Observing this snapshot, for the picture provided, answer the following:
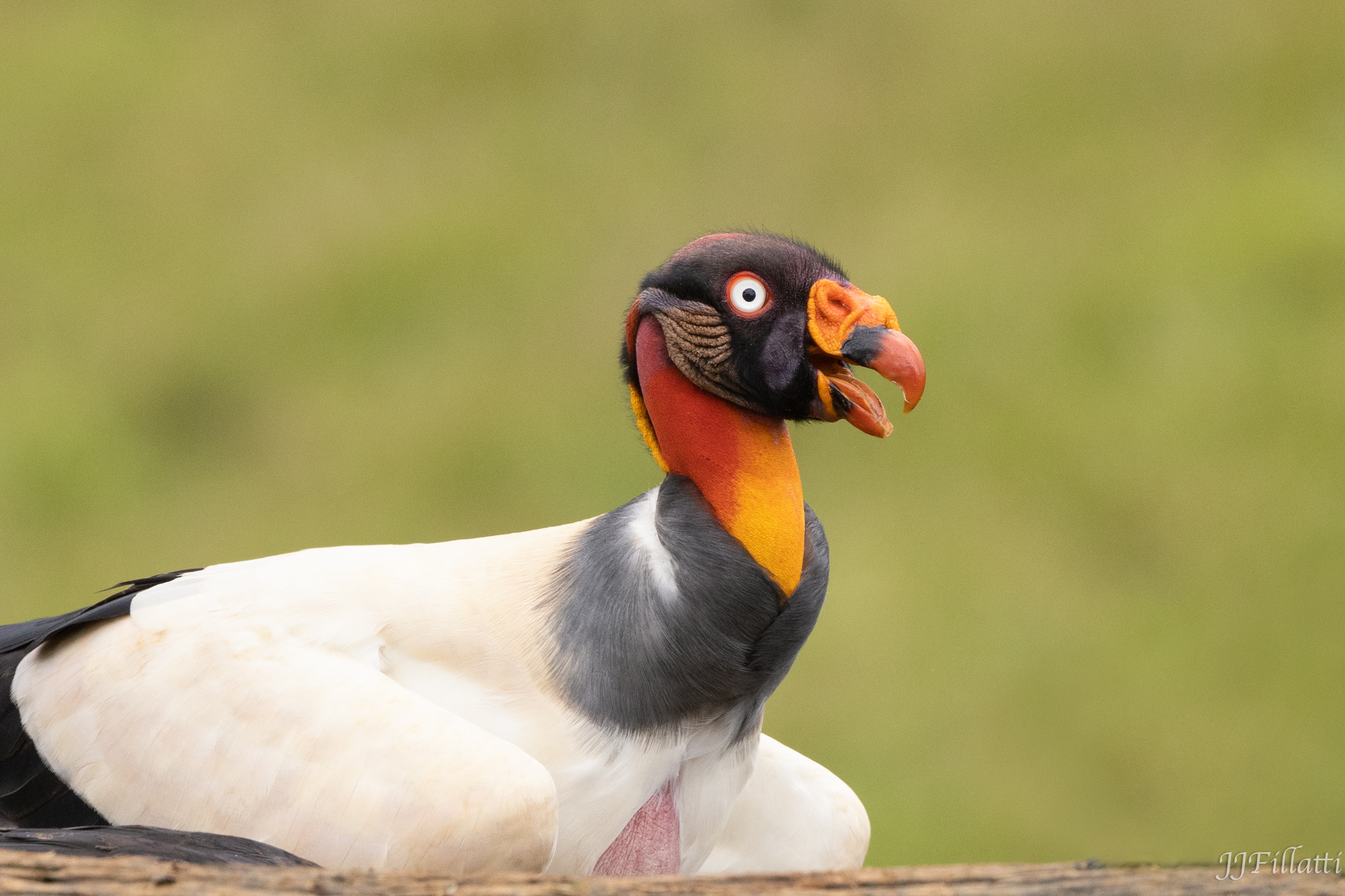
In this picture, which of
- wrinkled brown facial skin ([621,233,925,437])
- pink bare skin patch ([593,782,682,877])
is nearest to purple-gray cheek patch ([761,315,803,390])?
wrinkled brown facial skin ([621,233,925,437])

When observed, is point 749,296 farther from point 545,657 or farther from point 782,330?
point 545,657

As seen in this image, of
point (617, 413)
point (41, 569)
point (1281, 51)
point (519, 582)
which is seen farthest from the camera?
point (1281, 51)

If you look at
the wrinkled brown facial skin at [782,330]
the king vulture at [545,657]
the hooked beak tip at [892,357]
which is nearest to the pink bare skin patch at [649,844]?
the king vulture at [545,657]

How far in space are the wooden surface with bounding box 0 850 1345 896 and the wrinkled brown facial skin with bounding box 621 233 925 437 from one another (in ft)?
2.50

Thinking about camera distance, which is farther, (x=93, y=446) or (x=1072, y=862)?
(x=93, y=446)

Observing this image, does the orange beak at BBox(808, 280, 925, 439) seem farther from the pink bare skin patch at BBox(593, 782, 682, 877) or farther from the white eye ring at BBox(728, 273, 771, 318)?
the pink bare skin patch at BBox(593, 782, 682, 877)

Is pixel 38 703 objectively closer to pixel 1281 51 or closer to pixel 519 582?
pixel 519 582

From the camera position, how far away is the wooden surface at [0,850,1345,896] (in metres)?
1.93

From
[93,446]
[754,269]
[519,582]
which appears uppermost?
[754,269]

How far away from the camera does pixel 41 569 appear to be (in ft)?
28.6

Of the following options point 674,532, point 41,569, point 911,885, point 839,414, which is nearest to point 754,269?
point 839,414

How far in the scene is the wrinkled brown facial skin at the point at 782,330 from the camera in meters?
2.41

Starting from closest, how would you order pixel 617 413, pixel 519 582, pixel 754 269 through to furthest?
pixel 754 269
pixel 519 582
pixel 617 413

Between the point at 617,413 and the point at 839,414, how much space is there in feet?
23.0
